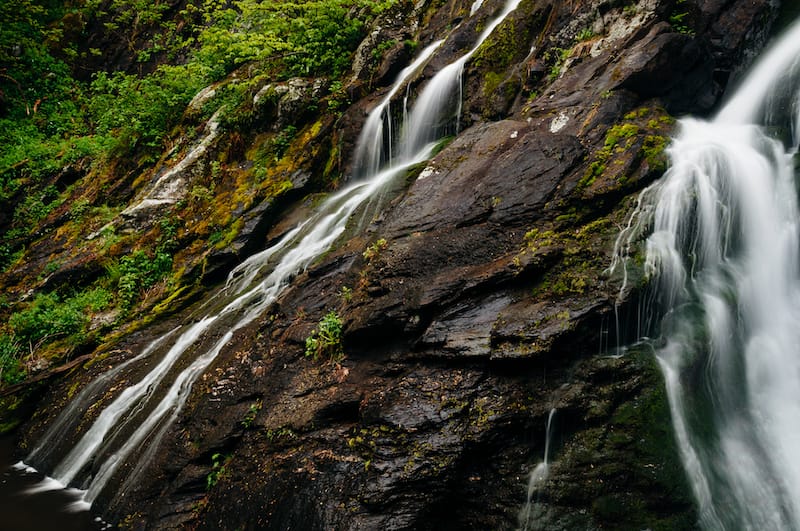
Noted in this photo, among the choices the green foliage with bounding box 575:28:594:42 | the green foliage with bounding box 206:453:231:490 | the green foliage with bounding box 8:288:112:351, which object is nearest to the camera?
the green foliage with bounding box 206:453:231:490

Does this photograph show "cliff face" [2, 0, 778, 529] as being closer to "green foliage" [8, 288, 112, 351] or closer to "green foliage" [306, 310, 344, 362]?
"green foliage" [306, 310, 344, 362]

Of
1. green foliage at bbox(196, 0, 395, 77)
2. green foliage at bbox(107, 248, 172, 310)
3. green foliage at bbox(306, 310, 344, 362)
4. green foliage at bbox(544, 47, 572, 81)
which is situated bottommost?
green foliage at bbox(306, 310, 344, 362)

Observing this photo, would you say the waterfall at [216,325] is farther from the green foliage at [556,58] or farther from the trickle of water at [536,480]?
the trickle of water at [536,480]

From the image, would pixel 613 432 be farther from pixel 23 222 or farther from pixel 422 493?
pixel 23 222

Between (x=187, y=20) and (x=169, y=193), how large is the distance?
13301 millimetres

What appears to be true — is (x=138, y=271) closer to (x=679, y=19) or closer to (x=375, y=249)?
(x=375, y=249)

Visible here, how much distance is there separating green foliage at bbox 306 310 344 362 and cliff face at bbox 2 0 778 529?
75 mm

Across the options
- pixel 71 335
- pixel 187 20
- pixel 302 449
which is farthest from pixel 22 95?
pixel 302 449

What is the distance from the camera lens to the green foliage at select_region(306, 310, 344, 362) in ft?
16.0

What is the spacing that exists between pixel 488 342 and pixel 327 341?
6.30 feet

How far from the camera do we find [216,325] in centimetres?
660

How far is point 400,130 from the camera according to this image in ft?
29.1

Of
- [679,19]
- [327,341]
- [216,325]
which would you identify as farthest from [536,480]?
[679,19]

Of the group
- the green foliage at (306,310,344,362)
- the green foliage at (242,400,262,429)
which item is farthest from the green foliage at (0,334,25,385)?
the green foliage at (306,310,344,362)
